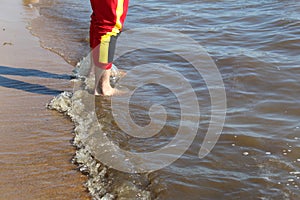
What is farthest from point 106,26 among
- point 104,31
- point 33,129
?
point 33,129

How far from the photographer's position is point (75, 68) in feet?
16.5

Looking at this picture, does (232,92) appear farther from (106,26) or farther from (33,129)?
(33,129)

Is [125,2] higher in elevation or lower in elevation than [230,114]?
higher

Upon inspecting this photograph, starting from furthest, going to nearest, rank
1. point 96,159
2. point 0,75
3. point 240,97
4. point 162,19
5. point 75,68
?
point 162,19 → point 75,68 → point 0,75 → point 240,97 → point 96,159

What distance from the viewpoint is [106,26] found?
4.07m

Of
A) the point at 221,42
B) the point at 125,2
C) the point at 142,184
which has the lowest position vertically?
the point at 142,184

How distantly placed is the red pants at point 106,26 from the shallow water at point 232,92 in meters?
0.43

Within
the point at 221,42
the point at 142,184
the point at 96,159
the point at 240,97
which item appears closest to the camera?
the point at 142,184

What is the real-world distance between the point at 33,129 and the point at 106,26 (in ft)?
3.97

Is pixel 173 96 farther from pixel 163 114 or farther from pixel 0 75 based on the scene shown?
pixel 0 75

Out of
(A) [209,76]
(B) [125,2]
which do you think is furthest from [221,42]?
(B) [125,2]

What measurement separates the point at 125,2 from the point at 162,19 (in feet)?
11.2

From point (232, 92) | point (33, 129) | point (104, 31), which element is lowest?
point (33, 129)

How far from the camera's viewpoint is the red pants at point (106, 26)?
4.00 metres
